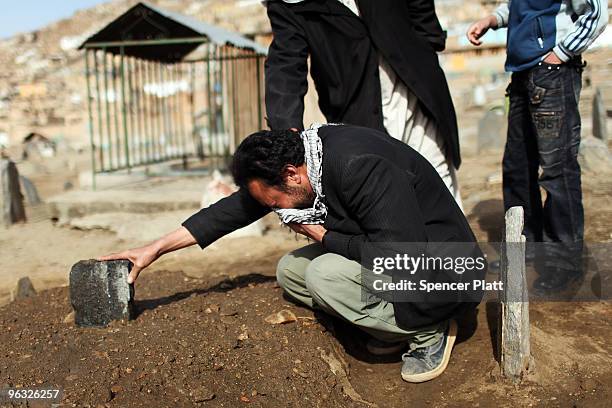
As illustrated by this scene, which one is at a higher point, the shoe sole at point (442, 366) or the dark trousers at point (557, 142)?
the dark trousers at point (557, 142)

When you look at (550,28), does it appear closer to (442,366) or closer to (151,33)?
(442,366)

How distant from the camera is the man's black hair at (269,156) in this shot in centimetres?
240

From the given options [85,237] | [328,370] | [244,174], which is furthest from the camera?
[85,237]

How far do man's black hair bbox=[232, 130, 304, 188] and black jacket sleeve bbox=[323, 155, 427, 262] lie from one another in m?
0.21

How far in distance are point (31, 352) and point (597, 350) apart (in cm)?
234

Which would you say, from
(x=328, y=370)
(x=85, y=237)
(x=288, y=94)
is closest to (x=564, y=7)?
(x=288, y=94)

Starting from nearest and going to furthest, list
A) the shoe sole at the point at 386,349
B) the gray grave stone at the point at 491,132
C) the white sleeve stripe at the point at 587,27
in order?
1. the shoe sole at the point at 386,349
2. the white sleeve stripe at the point at 587,27
3. the gray grave stone at the point at 491,132

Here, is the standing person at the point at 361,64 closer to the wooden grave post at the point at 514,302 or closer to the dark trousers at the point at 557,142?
the dark trousers at the point at 557,142

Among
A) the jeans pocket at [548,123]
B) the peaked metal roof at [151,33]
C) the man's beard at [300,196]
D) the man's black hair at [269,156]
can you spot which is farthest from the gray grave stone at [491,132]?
the man's black hair at [269,156]

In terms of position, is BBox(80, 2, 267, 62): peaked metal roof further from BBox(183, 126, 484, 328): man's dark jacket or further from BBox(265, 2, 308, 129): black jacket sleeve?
BBox(183, 126, 484, 328): man's dark jacket

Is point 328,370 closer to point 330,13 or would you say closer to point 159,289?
point 159,289

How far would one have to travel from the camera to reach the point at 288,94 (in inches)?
121

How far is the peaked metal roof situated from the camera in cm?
726

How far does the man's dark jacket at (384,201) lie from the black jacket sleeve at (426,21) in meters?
0.90
